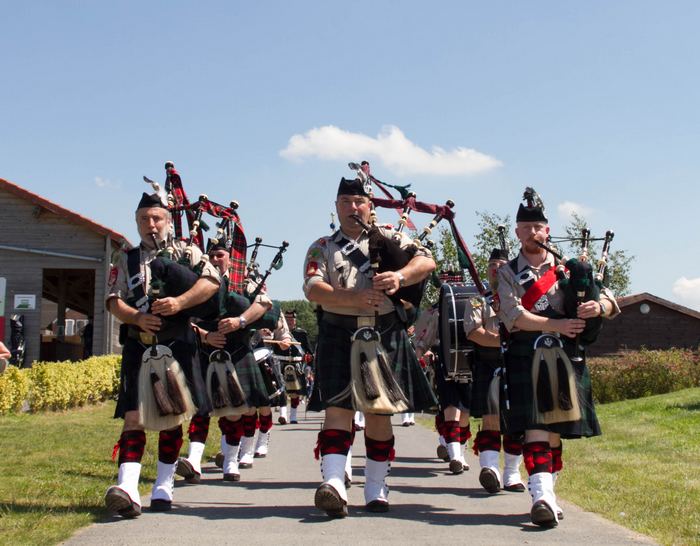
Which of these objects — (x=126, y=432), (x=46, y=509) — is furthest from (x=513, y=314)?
(x=46, y=509)

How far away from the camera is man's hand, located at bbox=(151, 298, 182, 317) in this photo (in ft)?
18.7

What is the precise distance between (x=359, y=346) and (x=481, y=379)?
8.27 ft

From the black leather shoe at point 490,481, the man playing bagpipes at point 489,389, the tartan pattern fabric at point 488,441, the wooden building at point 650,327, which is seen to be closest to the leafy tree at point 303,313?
the wooden building at point 650,327

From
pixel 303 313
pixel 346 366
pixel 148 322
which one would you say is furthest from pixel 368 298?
pixel 303 313

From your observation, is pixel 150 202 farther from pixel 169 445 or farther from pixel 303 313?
pixel 303 313

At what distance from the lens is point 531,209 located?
19.6 feet

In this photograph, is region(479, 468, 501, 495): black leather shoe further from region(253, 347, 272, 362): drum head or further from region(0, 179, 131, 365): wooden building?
region(0, 179, 131, 365): wooden building

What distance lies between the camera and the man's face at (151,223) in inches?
236

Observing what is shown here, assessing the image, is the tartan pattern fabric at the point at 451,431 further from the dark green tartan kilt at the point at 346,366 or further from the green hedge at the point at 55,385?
the green hedge at the point at 55,385

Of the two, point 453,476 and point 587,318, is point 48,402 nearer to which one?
point 453,476

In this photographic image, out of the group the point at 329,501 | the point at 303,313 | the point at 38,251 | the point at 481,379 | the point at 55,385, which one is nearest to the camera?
the point at 329,501

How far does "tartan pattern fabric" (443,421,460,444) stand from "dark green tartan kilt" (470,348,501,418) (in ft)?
2.92

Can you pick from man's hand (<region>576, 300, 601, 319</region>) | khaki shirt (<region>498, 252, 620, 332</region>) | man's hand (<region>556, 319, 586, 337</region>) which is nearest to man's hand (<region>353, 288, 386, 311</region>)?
khaki shirt (<region>498, 252, 620, 332</region>)

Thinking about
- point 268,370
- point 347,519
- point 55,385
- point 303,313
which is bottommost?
point 347,519
